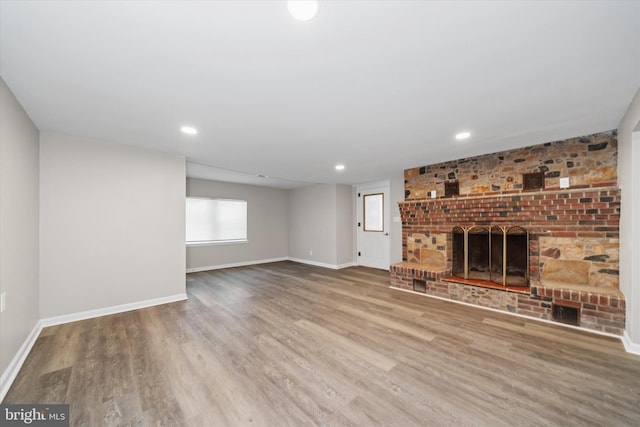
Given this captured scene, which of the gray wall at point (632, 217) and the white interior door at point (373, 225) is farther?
the white interior door at point (373, 225)

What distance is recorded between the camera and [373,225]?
645 cm

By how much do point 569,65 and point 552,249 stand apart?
2621mm

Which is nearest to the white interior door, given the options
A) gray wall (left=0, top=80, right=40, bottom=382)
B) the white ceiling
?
the white ceiling

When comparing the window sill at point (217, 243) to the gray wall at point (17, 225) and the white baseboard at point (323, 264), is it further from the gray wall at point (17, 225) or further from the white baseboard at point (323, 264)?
the gray wall at point (17, 225)

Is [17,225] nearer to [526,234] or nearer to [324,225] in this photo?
[324,225]

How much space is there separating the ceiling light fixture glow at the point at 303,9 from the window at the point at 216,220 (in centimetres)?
569

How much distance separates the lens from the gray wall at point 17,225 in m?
1.93

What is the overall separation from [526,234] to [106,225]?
5.87 metres

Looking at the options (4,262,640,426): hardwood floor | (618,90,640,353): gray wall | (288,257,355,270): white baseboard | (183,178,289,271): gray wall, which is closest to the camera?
(4,262,640,426): hardwood floor

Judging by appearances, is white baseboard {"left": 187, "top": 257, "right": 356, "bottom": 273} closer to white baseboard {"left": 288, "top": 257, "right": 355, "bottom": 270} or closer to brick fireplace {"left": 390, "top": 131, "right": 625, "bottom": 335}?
white baseboard {"left": 288, "top": 257, "right": 355, "bottom": 270}

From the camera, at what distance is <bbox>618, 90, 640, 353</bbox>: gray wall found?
223 cm

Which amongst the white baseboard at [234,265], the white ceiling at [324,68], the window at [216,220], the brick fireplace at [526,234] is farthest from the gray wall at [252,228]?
the brick fireplace at [526,234]

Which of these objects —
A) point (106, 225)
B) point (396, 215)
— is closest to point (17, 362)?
point (106, 225)

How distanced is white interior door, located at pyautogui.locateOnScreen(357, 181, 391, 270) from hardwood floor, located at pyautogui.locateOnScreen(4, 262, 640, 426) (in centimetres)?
283
